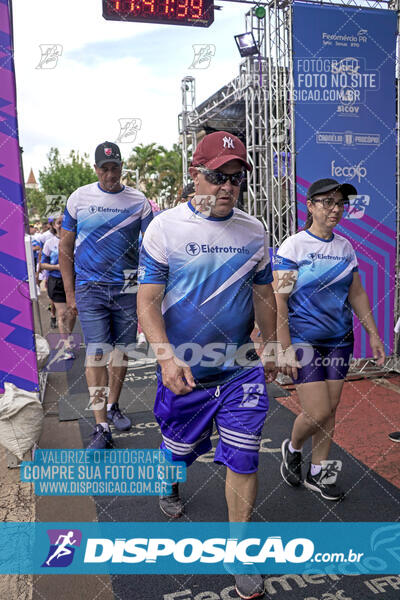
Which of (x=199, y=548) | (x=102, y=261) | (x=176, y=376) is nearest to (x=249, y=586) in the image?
(x=199, y=548)

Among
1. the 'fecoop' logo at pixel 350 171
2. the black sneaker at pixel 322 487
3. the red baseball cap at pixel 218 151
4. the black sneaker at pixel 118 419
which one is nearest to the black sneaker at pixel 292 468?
the black sneaker at pixel 322 487

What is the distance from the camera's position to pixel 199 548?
265 centimetres

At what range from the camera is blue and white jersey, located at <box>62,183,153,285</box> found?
393cm

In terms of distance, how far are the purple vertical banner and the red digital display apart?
232cm

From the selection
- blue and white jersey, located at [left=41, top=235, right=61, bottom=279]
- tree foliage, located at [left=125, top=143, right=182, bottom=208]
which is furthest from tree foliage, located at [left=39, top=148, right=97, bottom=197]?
blue and white jersey, located at [left=41, top=235, right=61, bottom=279]

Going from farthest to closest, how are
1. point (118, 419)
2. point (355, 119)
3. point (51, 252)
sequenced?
point (51, 252) → point (355, 119) → point (118, 419)

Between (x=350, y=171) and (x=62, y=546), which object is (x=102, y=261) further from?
(x=350, y=171)

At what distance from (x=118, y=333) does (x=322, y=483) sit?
1.90m

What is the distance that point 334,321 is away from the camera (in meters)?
3.04

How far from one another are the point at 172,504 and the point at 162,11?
4.92 metres

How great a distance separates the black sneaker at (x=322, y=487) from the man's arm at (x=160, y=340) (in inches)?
53.1

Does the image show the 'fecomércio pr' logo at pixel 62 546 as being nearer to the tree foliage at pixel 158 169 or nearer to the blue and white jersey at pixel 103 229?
the blue and white jersey at pixel 103 229

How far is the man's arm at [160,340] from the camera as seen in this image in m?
2.21

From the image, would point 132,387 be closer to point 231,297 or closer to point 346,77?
point 231,297
